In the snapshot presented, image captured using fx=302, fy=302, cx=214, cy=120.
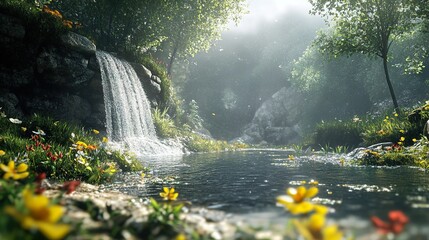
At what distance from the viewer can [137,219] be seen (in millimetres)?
2426

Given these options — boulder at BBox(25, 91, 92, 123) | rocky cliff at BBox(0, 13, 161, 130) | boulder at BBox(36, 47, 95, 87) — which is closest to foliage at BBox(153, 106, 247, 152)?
rocky cliff at BBox(0, 13, 161, 130)

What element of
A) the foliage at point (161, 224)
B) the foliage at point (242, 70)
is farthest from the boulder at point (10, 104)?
the foliage at point (242, 70)

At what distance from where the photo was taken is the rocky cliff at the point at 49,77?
11.5 metres

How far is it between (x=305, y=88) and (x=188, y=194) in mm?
38282

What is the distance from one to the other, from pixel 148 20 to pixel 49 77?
9407mm

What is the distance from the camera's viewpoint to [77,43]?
45.8 ft

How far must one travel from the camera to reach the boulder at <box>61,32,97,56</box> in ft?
44.1

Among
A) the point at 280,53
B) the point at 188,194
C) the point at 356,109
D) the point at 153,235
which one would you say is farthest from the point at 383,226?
the point at 280,53

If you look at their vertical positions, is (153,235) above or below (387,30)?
→ below

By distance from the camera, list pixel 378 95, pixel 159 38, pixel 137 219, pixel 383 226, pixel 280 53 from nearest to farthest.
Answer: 1. pixel 383 226
2. pixel 137 219
3. pixel 159 38
4. pixel 378 95
5. pixel 280 53

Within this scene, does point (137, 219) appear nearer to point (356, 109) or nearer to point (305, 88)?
point (305, 88)

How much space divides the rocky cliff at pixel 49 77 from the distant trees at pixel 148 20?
10.7ft

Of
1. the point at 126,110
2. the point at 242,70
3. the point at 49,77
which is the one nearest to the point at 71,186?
the point at 49,77

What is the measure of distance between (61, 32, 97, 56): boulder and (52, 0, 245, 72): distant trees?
2483 millimetres
